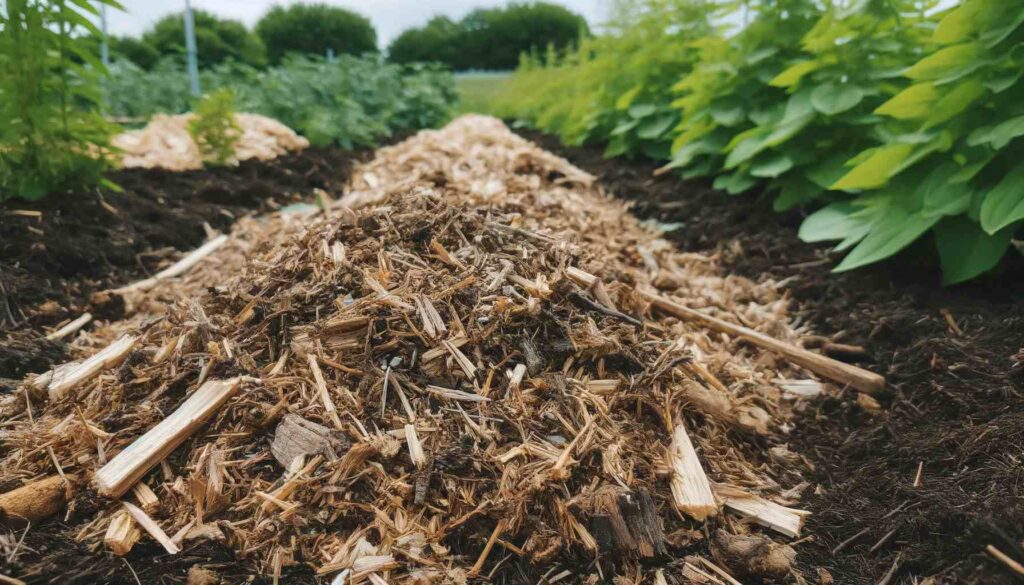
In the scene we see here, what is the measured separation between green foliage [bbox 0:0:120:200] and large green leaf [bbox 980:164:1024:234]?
4.00 m

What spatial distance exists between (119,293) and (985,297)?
4.16 meters

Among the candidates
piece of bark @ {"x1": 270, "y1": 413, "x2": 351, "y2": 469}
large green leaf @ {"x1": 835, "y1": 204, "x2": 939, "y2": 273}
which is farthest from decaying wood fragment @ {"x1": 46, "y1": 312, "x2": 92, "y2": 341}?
large green leaf @ {"x1": 835, "y1": 204, "x2": 939, "y2": 273}

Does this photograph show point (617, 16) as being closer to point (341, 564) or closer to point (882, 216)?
point (882, 216)

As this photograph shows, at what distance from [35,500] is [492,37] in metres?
25.9

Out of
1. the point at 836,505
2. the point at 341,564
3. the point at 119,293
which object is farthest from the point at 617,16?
the point at 341,564

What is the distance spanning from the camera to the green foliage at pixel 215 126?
5.53 metres

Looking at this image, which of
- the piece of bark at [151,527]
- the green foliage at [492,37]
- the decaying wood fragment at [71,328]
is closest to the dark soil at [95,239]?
the decaying wood fragment at [71,328]

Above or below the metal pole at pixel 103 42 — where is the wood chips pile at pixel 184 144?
below

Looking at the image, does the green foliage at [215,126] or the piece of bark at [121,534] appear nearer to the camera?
the piece of bark at [121,534]

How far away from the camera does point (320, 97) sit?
9.17 m

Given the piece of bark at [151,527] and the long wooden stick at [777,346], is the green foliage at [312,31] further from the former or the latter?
the piece of bark at [151,527]

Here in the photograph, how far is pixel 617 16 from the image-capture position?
23.0 ft

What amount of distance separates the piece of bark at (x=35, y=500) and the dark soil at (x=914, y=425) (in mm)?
1997

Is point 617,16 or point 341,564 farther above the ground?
point 617,16
